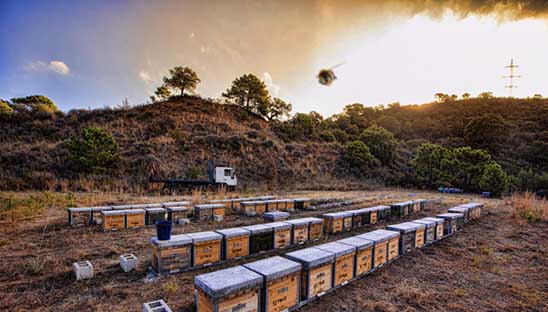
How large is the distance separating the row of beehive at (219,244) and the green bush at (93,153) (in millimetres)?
15601

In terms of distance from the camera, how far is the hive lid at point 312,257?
3479mm

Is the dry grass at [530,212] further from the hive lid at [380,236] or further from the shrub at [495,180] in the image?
the shrub at [495,180]

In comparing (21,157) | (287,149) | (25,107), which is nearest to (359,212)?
(287,149)

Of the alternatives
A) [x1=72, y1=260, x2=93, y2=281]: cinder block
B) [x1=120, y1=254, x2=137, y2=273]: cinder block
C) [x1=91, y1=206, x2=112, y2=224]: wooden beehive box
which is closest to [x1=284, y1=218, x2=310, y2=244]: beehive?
[x1=120, y1=254, x2=137, y2=273]: cinder block

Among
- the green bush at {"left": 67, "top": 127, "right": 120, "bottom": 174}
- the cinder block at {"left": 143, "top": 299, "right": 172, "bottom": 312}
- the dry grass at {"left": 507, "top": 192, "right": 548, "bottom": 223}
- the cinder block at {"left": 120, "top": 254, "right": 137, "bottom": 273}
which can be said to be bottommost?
the cinder block at {"left": 120, "top": 254, "right": 137, "bottom": 273}

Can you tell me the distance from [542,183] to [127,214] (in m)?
24.5

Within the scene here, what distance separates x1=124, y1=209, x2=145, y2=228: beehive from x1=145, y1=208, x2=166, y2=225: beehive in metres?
0.17

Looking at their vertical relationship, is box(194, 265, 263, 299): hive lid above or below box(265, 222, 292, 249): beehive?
above

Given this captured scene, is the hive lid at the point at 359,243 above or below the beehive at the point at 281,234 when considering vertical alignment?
above

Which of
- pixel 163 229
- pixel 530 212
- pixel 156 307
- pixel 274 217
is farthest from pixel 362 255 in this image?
pixel 530 212

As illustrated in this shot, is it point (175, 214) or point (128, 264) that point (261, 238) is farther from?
point (175, 214)

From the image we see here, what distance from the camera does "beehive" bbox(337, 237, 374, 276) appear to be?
14.1 feet

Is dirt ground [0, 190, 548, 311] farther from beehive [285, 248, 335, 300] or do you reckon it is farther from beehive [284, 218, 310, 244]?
beehive [284, 218, 310, 244]

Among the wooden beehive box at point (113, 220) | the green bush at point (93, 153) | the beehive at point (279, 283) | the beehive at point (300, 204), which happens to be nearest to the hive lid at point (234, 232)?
the beehive at point (279, 283)
